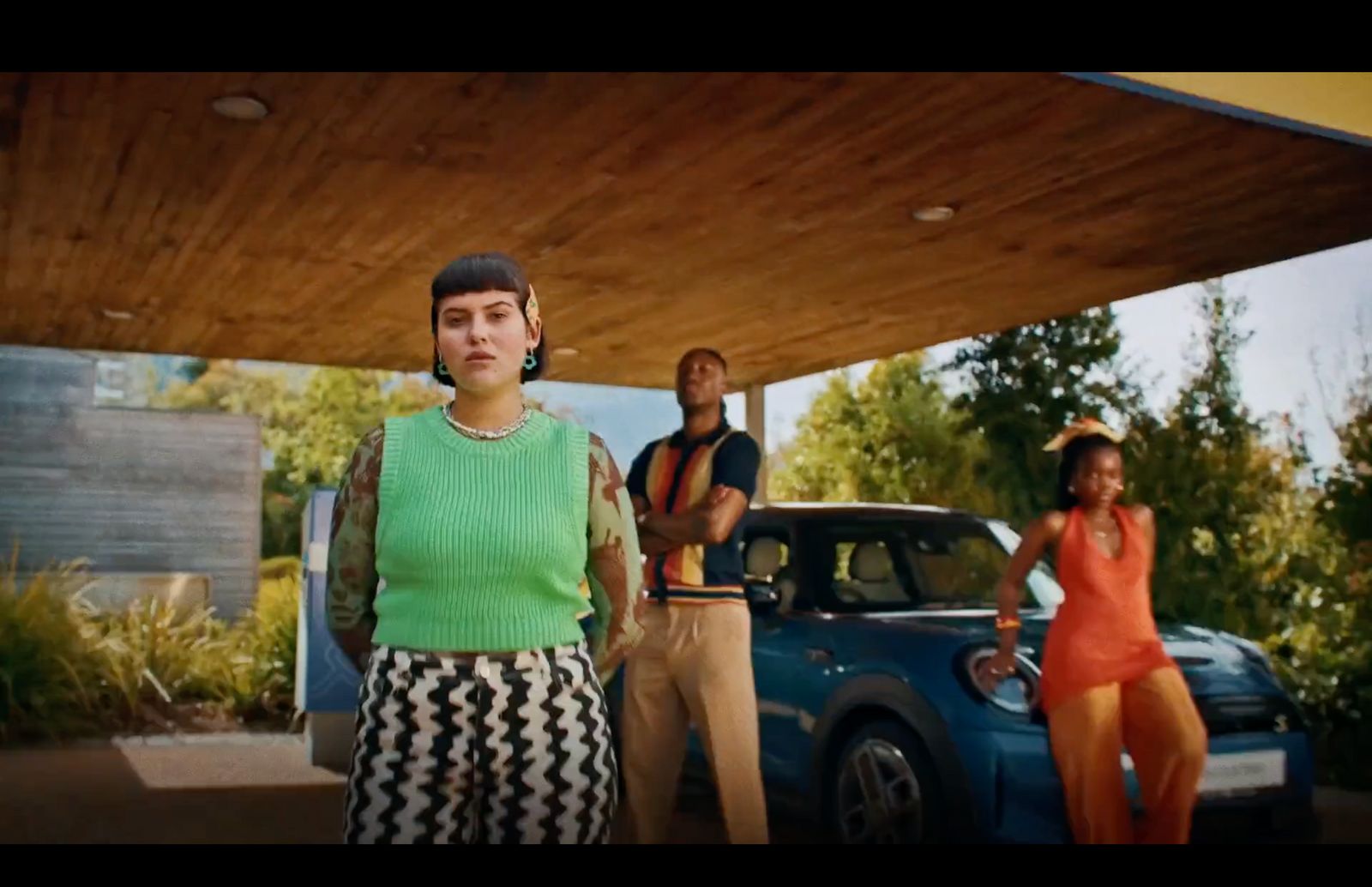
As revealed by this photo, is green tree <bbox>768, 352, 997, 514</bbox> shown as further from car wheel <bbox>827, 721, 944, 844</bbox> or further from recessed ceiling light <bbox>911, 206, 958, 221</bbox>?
car wheel <bbox>827, 721, 944, 844</bbox>

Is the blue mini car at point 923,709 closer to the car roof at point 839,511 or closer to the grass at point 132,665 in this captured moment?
the car roof at point 839,511

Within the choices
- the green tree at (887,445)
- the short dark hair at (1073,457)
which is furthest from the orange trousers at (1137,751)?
the green tree at (887,445)

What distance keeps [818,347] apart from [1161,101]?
6.22 metres

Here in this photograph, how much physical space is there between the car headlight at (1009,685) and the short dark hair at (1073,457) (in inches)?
25.1

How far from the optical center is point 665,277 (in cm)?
925

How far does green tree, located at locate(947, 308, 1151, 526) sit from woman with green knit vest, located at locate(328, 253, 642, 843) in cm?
976

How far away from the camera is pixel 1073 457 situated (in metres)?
5.88

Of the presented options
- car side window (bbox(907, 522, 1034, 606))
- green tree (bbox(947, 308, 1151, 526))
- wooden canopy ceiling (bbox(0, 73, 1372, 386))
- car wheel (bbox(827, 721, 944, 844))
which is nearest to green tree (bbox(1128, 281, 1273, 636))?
green tree (bbox(947, 308, 1151, 526))

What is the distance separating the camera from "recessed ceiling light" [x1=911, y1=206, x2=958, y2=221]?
745 cm

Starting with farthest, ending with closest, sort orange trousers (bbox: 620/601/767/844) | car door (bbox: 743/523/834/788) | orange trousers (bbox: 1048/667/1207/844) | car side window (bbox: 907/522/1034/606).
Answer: car side window (bbox: 907/522/1034/606), car door (bbox: 743/523/834/788), orange trousers (bbox: 1048/667/1207/844), orange trousers (bbox: 620/601/767/844)

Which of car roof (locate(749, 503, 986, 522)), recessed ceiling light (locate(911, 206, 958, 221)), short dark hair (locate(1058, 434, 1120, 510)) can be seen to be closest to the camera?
short dark hair (locate(1058, 434, 1120, 510))

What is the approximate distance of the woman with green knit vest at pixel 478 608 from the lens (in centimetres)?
254

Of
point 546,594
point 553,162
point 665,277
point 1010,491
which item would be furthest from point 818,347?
point 546,594

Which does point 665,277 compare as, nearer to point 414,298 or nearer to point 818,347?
point 414,298
